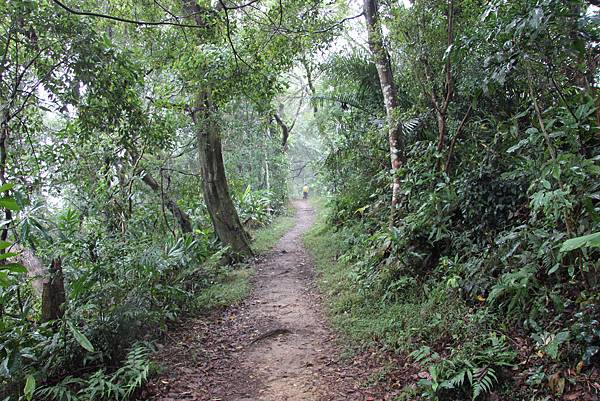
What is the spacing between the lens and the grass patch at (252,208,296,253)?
40.6 feet

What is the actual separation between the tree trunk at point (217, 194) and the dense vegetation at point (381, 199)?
1.87 feet

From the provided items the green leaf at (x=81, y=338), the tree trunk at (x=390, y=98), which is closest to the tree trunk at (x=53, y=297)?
the green leaf at (x=81, y=338)

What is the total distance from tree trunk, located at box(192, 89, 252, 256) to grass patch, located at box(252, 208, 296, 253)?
117 centimetres

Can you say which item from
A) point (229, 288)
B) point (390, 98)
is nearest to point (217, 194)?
point (229, 288)

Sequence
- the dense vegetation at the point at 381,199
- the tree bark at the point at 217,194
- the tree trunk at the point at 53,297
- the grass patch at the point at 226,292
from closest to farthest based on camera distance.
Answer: the dense vegetation at the point at 381,199 < the tree trunk at the point at 53,297 < the grass patch at the point at 226,292 < the tree bark at the point at 217,194

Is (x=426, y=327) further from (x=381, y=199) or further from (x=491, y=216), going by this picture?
(x=381, y=199)

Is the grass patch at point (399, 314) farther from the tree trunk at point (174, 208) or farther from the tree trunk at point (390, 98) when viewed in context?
the tree trunk at point (174, 208)

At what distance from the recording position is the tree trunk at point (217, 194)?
9984mm

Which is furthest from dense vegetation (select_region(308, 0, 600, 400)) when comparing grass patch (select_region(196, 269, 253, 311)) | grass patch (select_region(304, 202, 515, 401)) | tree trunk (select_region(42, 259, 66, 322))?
tree trunk (select_region(42, 259, 66, 322))

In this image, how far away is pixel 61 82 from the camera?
494cm

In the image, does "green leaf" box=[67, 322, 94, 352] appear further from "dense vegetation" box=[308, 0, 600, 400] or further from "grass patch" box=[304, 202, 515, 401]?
"dense vegetation" box=[308, 0, 600, 400]

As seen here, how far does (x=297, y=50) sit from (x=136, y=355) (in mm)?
5741

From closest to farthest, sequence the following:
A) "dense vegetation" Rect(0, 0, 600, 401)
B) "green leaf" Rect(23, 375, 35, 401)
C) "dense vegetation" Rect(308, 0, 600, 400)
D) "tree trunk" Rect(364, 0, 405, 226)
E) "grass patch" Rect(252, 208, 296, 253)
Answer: "dense vegetation" Rect(308, 0, 600, 400) → "dense vegetation" Rect(0, 0, 600, 401) → "green leaf" Rect(23, 375, 35, 401) → "tree trunk" Rect(364, 0, 405, 226) → "grass patch" Rect(252, 208, 296, 253)

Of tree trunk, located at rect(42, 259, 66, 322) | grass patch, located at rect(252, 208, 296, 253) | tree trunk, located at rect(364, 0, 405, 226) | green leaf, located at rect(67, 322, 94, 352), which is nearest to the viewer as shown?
green leaf, located at rect(67, 322, 94, 352)
